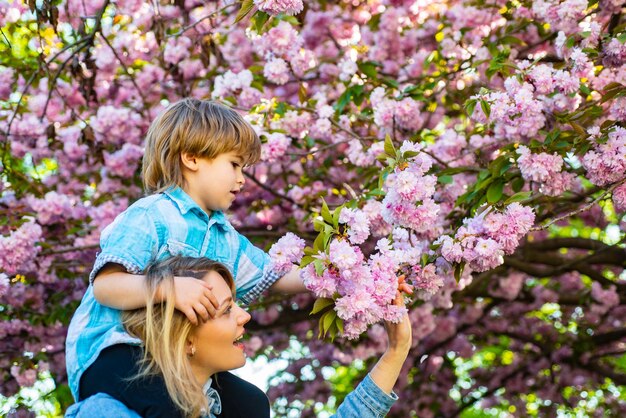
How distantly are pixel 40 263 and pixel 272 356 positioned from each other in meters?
2.95

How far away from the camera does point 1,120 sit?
18.1ft

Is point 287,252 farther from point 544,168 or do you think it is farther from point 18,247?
point 18,247

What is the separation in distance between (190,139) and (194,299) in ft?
2.00

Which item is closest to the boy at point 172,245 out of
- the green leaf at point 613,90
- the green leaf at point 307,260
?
the green leaf at point 307,260

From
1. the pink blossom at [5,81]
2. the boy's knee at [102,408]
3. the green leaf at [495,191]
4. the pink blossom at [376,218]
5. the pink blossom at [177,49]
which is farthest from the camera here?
the pink blossom at [5,81]

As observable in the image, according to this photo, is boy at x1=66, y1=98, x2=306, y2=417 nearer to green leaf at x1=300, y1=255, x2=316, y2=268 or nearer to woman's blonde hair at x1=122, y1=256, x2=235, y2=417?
woman's blonde hair at x1=122, y1=256, x2=235, y2=417

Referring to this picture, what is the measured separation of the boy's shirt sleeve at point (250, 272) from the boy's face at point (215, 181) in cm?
21

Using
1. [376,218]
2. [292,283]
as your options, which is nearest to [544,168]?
[376,218]

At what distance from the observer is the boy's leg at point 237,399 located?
2.66 m

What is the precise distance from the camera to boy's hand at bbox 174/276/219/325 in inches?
Result: 93.4

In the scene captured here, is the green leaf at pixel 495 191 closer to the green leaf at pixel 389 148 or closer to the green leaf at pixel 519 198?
the green leaf at pixel 519 198

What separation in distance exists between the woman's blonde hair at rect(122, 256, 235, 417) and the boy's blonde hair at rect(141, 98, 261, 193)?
0.46 metres

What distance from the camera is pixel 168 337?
237cm

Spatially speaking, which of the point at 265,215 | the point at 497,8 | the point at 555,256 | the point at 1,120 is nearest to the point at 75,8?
the point at 1,120
